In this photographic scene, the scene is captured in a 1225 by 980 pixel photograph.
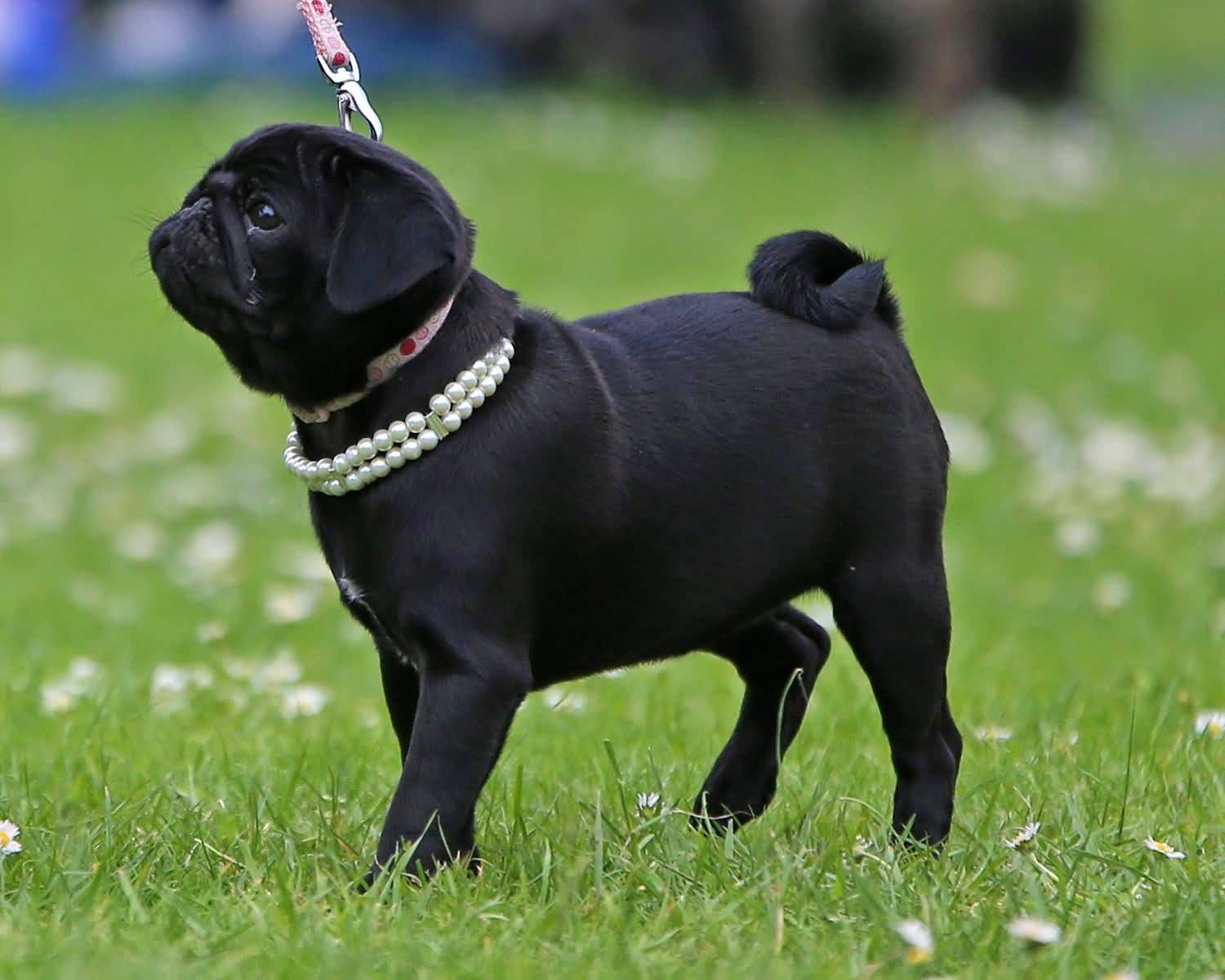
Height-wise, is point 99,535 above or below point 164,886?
below

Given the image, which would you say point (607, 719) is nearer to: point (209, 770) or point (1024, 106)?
point (209, 770)

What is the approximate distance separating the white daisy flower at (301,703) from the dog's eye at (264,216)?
1574 mm

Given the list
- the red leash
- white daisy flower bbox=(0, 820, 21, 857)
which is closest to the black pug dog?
the red leash

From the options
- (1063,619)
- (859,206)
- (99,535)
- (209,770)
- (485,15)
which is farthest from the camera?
(485,15)

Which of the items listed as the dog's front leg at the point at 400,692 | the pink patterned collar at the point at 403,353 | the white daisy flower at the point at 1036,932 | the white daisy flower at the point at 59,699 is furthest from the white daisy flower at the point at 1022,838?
the white daisy flower at the point at 59,699

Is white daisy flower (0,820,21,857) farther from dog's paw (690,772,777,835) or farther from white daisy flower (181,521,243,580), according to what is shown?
white daisy flower (181,521,243,580)

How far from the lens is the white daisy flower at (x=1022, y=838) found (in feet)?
10.1

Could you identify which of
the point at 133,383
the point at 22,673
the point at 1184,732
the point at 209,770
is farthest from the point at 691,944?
the point at 133,383

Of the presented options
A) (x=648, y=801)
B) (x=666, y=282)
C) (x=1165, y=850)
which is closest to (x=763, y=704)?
(x=648, y=801)

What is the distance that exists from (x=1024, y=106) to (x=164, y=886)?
54.6 ft

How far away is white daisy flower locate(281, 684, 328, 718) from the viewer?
14.0 feet

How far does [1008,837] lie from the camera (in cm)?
319

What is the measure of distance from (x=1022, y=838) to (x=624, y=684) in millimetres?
1907

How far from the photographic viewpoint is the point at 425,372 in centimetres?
295
